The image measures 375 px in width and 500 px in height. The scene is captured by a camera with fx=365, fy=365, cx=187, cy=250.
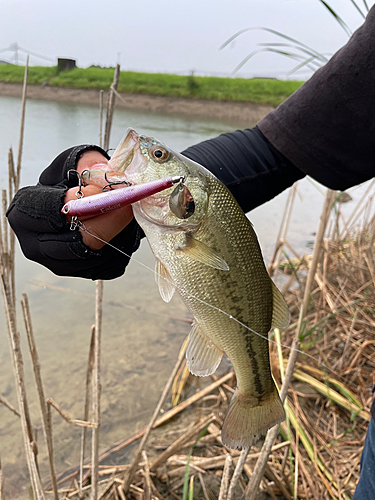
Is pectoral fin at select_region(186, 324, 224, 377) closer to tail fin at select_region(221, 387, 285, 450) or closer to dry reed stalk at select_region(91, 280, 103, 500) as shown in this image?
tail fin at select_region(221, 387, 285, 450)

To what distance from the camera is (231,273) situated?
85cm

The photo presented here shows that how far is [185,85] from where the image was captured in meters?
11.8

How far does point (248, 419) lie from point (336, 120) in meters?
0.99

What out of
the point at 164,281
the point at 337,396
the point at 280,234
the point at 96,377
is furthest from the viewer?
the point at 280,234

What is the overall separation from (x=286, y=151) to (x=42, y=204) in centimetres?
89

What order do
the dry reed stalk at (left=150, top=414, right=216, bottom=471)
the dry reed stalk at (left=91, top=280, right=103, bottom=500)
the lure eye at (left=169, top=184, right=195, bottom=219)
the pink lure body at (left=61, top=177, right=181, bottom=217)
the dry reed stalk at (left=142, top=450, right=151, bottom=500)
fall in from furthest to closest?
the dry reed stalk at (left=150, top=414, right=216, bottom=471), the dry reed stalk at (left=142, top=450, right=151, bottom=500), the dry reed stalk at (left=91, top=280, right=103, bottom=500), the lure eye at (left=169, top=184, right=195, bottom=219), the pink lure body at (left=61, top=177, right=181, bottom=217)

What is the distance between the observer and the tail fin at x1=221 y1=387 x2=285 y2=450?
2.88ft

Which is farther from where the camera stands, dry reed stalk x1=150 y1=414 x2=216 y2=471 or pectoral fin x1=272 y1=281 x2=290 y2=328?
dry reed stalk x1=150 y1=414 x2=216 y2=471

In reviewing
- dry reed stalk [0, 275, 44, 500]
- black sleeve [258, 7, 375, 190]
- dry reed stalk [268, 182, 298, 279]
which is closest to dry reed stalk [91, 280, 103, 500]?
dry reed stalk [0, 275, 44, 500]

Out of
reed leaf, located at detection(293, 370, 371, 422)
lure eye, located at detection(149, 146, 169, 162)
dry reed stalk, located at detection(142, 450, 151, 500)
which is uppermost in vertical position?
lure eye, located at detection(149, 146, 169, 162)

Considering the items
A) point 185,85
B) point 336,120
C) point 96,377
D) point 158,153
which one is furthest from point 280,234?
point 185,85

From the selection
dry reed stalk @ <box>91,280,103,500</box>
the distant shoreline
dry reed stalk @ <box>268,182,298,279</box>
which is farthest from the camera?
the distant shoreline

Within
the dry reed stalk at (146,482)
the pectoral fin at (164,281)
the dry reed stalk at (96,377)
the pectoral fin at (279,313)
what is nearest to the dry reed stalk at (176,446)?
the dry reed stalk at (146,482)

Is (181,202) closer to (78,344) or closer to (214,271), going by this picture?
(214,271)
